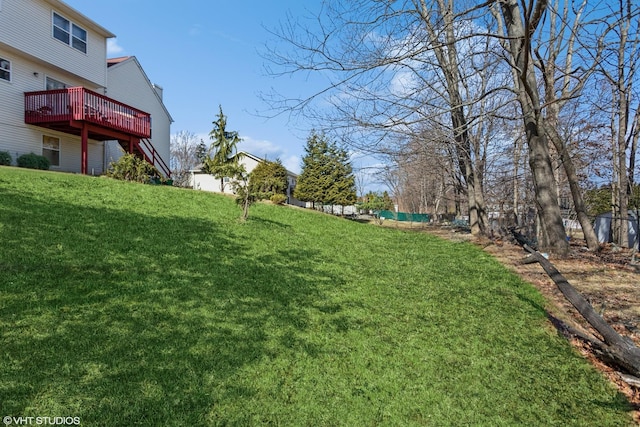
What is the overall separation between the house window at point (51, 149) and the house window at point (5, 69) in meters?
2.16

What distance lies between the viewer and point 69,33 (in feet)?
45.6

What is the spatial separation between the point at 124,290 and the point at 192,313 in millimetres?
887

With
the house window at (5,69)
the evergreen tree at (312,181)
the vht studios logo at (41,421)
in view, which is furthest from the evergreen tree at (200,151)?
the vht studios logo at (41,421)

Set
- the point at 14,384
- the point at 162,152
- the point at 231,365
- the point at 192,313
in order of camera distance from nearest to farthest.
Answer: the point at 14,384, the point at 231,365, the point at 192,313, the point at 162,152

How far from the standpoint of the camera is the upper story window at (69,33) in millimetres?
13422

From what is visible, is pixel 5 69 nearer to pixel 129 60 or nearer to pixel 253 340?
pixel 129 60

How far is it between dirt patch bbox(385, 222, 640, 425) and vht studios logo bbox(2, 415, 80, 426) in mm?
4035

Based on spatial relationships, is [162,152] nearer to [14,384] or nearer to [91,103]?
[91,103]

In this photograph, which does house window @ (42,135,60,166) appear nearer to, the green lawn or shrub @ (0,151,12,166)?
shrub @ (0,151,12,166)

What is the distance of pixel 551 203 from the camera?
294 inches

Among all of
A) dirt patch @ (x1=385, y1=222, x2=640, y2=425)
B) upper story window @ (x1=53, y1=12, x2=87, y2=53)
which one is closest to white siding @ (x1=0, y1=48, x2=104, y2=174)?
upper story window @ (x1=53, y1=12, x2=87, y2=53)

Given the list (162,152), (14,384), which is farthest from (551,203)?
(162,152)

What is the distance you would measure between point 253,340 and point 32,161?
1270cm

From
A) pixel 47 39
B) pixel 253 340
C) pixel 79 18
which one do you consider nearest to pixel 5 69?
pixel 47 39
